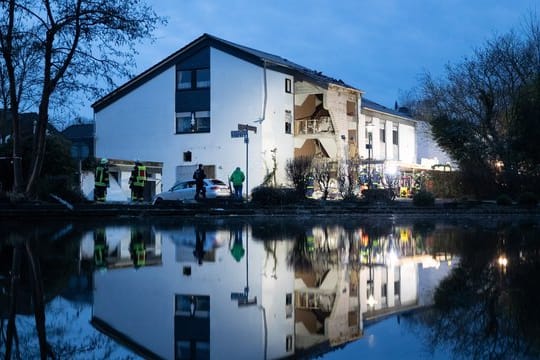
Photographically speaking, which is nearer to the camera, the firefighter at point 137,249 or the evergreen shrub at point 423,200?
the firefighter at point 137,249

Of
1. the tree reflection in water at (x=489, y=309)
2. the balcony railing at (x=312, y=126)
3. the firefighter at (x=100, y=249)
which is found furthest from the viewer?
the balcony railing at (x=312, y=126)

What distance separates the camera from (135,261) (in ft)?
34.4

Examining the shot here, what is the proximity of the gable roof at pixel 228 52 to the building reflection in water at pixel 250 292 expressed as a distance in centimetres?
3326

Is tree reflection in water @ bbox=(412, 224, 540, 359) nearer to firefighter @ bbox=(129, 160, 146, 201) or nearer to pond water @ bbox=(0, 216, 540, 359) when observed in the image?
pond water @ bbox=(0, 216, 540, 359)

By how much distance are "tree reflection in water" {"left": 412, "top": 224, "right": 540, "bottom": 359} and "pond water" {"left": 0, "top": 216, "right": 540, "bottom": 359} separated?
0.02 metres

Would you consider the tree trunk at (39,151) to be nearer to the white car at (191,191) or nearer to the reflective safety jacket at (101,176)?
the reflective safety jacket at (101,176)

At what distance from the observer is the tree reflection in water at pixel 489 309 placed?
4871mm

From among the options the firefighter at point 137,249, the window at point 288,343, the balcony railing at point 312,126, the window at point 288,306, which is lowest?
the window at point 288,343

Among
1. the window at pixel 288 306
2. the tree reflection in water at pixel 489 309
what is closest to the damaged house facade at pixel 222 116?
the tree reflection in water at pixel 489 309

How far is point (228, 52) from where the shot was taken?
154 ft

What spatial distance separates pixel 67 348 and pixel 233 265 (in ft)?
17.4

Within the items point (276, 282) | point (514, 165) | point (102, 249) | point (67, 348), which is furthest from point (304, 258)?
point (514, 165)

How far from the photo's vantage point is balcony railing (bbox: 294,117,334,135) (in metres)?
48.8

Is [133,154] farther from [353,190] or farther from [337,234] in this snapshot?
[337,234]
